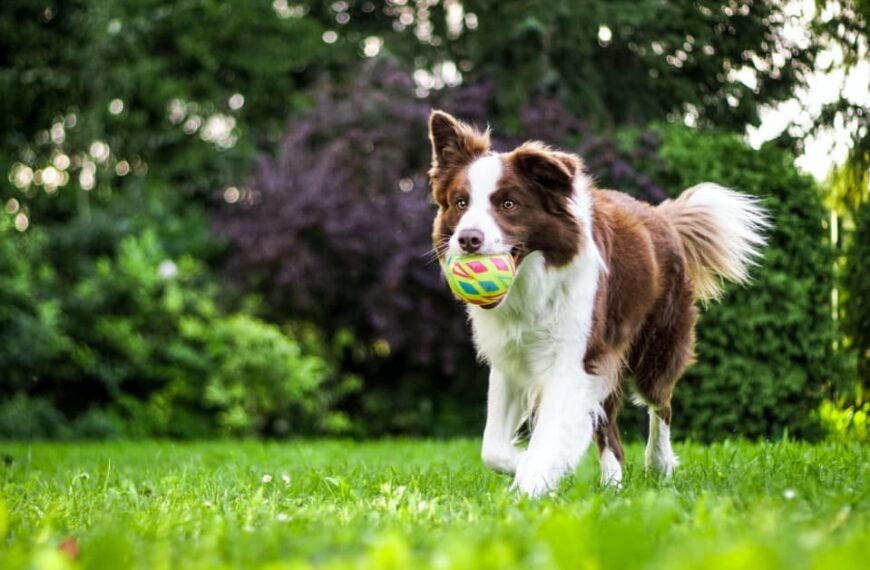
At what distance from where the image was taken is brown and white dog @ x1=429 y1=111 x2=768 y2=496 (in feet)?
14.9

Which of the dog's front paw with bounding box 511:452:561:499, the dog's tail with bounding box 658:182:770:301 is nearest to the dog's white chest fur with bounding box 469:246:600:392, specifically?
the dog's front paw with bounding box 511:452:561:499

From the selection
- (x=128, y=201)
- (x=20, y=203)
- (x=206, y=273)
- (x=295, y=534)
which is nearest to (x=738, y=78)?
(x=295, y=534)

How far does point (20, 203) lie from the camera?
583 inches

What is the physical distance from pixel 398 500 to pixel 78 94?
42.4 ft

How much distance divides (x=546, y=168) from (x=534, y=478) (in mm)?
1320

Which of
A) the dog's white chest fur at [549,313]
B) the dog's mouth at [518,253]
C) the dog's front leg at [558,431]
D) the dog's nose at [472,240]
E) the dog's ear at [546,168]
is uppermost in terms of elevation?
the dog's ear at [546,168]

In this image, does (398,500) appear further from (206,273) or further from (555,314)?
(206,273)

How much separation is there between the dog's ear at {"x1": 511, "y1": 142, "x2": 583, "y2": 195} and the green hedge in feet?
11.9

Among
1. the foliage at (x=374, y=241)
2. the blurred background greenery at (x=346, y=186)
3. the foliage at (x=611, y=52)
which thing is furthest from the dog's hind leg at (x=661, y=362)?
the foliage at (x=374, y=241)

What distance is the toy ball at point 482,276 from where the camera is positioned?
437cm

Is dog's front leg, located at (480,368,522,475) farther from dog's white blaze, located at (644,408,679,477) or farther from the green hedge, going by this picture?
the green hedge

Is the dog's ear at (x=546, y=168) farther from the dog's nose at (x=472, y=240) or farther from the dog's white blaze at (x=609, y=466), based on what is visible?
the dog's white blaze at (x=609, y=466)

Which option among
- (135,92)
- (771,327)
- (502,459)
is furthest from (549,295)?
(135,92)

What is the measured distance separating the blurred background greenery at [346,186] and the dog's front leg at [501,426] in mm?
3627
